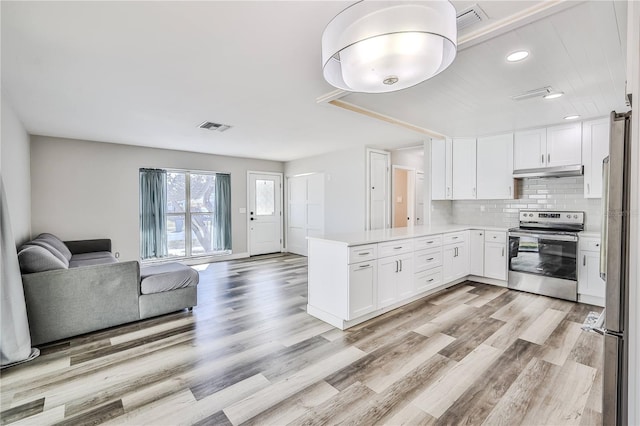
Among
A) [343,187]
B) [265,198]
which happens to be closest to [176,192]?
[265,198]

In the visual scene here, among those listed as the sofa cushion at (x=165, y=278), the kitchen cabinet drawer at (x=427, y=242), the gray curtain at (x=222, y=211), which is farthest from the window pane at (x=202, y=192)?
the kitchen cabinet drawer at (x=427, y=242)

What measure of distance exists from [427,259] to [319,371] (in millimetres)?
2218

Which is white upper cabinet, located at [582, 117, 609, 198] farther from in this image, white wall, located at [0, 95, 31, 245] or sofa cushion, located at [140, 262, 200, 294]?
white wall, located at [0, 95, 31, 245]

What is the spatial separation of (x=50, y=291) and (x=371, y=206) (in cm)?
477

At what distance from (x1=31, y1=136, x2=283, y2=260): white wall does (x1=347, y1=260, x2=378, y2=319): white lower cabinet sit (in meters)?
4.62

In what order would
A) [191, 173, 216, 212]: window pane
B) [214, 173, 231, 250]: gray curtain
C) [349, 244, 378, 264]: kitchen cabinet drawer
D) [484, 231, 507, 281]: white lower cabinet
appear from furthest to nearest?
1. [214, 173, 231, 250]: gray curtain
2. [191, 173, 216, 212]: window pane
3. [484, 231, 507, 281]: white lower cabinet
4. [349, 244, 378, 264]: kitchen cabinet drawer

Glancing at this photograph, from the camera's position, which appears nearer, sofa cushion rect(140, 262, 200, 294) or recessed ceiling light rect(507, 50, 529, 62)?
recessed ceiling light rect(507, 50, 529, 62)

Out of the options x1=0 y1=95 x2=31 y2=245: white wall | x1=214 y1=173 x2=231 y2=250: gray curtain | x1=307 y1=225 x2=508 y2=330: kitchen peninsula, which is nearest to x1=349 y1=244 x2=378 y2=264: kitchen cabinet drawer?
x1=307 y1=225 x2=508 y2=330: kitchen peninsula

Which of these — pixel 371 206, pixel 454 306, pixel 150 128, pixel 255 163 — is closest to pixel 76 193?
pixel 150 128

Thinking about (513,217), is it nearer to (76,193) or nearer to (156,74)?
(156,74)

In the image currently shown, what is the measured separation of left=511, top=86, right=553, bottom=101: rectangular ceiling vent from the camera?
274 centimetres

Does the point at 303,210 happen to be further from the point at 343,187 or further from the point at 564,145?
the point at 564,145

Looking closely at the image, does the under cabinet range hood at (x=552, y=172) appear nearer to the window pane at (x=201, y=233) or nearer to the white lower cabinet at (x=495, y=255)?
the white lower cabinet at (x=495, y=255)

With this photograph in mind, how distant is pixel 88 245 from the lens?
4871 mm
